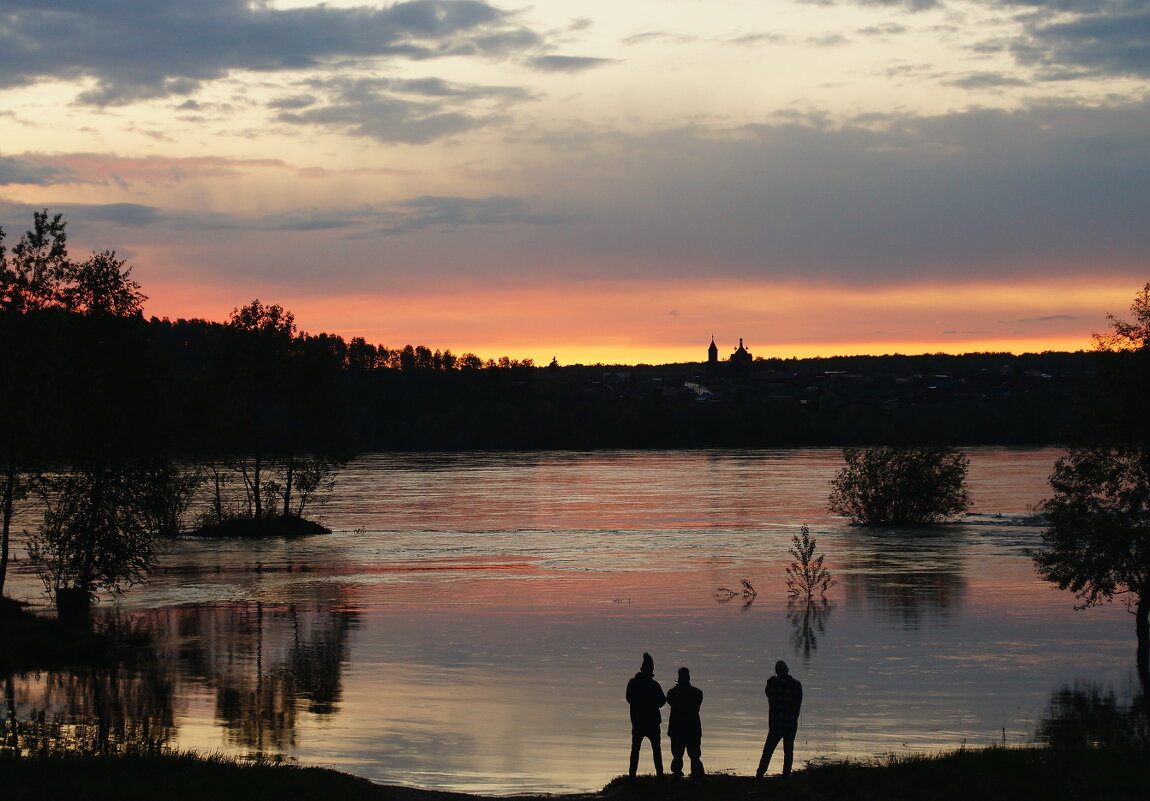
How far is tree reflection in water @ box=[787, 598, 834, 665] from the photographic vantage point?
43.3 metres

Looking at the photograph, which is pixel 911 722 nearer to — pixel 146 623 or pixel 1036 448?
pixel 146 623

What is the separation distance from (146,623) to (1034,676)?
107 feet

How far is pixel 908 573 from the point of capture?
6400 cm

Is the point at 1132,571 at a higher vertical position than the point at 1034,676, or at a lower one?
higher

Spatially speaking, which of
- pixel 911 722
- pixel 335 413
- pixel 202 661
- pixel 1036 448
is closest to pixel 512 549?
pixel 335 413

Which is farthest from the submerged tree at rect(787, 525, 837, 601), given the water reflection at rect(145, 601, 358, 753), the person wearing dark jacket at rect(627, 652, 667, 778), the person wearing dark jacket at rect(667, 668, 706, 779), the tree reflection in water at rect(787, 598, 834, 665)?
the person wearing dark jacket at rect(627, 652, 667, 778)

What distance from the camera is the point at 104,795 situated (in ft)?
55.0

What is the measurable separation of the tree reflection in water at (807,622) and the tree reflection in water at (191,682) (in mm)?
16719

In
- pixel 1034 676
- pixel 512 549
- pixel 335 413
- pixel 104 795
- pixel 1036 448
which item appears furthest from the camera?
pixel 1036 448

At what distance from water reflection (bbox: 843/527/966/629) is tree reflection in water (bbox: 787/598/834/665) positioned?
2.09 metres

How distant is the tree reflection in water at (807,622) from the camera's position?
4328 centimetres

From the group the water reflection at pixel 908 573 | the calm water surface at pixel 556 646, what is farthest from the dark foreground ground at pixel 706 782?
the water reflection at pixel 908 573

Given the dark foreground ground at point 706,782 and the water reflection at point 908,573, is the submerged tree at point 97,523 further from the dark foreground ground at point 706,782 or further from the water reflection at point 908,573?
the water reflection at point 908,573

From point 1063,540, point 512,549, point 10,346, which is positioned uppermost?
point 10,346
